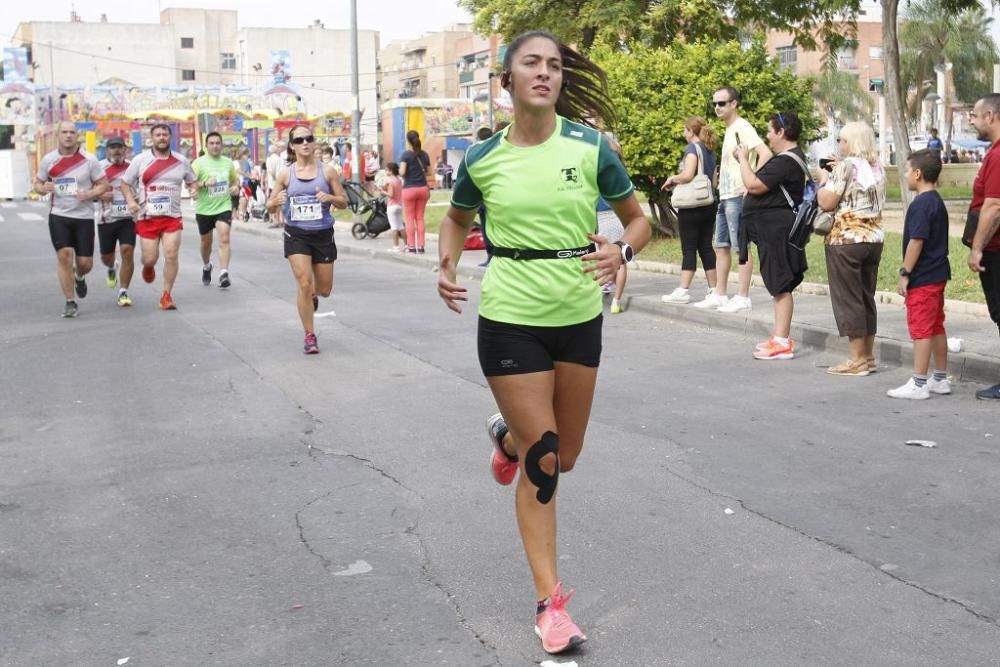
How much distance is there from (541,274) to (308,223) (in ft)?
22.2

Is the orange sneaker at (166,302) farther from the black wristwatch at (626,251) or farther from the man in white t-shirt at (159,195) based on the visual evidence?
the black wristwatch at (626,251)

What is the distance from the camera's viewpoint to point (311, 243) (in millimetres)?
10906

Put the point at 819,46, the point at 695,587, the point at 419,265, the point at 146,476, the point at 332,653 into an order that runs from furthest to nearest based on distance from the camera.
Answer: the point at 819,46 → the point at 419,265 → the point at 146,476 → the point at 695,587 → the point at 332,653

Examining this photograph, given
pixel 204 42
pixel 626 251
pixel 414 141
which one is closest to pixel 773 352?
pixel 626 251

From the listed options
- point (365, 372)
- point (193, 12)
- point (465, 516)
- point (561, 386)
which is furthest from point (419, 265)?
point (193, 12)

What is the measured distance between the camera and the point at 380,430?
306 inches

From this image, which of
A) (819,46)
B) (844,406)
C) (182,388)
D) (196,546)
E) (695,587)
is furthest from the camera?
(819,46)

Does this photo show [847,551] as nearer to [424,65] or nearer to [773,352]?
[773,352]

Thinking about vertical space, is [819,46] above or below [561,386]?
above

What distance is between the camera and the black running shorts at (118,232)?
14.4 m

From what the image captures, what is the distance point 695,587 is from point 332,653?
1.40 metres

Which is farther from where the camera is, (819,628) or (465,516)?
(465,516)

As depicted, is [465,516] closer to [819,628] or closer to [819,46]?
[819,628]

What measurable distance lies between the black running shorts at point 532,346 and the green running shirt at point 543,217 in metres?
0.03
